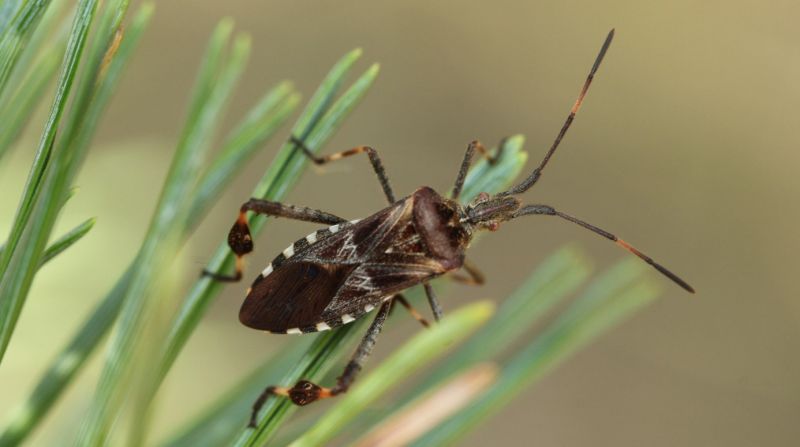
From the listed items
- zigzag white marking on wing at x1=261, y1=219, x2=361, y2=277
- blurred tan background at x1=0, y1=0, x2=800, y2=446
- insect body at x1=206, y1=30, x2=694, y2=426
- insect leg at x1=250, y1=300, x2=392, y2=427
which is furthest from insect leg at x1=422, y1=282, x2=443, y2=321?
blurred tan background at x1=0, y1=0, x2=800, y2=446

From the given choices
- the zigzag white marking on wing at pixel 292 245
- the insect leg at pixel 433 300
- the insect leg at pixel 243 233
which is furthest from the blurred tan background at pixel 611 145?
the insect leg at pixel 243 233

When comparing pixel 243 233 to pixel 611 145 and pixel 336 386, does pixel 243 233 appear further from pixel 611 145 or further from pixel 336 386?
pixel 611 145

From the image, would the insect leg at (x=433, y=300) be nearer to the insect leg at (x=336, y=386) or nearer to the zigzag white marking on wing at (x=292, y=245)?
the insect leg at (x=336, y=386)

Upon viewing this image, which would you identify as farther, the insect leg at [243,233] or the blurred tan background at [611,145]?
the blurred tan background at [611,145]

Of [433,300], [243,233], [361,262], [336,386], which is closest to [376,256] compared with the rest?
[361,262]

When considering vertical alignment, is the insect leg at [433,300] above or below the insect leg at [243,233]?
below

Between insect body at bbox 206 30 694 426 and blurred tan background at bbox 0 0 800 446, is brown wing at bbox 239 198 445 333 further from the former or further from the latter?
blurred tan background at bbox 0 0 800 446
